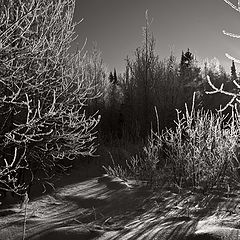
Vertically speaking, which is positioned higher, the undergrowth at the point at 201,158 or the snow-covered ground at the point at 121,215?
the undergrowth at the point at 201,158

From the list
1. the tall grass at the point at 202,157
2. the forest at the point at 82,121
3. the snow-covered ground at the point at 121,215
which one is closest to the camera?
the snow-covered ground at the point at 121,215

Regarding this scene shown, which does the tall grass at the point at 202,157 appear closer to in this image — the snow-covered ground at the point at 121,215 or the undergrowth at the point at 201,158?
the undergrowth at the point at 201,158

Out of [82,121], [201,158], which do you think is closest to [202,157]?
[201,158]

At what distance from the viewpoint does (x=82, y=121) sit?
213 inches

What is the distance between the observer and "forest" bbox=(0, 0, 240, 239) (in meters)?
4.82

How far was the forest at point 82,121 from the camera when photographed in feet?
15.8

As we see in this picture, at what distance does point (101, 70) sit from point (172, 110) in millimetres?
5776

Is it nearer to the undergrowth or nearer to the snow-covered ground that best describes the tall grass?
the undergrowth

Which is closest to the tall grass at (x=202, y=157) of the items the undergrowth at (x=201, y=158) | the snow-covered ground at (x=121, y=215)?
the undergrowth at (x=201, y=158)

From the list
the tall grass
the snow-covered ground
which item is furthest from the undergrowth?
the snow-covered ground

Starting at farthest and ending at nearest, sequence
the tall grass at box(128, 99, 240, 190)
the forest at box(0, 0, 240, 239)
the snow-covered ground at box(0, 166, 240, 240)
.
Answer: the tall grass at box(128, 99, 240, 190)
the forest at box(0, 0, 240, 239)
the snow-covered ground at box(0, 166, 240, 240)

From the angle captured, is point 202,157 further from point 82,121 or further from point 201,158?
point 82,121

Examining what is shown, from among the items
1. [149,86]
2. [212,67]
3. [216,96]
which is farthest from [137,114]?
[212,67]

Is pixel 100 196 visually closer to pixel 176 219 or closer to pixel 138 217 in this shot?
pixel 138 217
